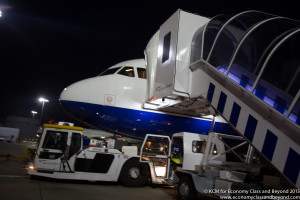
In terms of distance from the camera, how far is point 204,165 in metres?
7.20

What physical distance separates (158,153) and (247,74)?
541 centimetres

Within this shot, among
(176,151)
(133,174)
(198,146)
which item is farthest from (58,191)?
(176,151)

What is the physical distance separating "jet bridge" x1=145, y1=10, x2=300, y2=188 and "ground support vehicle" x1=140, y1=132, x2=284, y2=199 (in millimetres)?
1290

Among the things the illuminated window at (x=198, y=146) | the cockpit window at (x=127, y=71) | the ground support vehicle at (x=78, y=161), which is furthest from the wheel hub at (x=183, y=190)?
the cockpit window at (x=127, y=71)

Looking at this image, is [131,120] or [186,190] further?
[131,120]

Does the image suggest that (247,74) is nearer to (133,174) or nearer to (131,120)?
(133,174)

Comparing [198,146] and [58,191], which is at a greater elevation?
[198,146]

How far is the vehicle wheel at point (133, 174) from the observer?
9.34 m

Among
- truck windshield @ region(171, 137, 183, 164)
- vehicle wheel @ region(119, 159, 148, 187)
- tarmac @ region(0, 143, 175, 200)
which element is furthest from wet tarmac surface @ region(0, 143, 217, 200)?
truck windshield @ region(171, 137, 183, 164)

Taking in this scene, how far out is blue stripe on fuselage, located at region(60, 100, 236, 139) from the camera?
10328 mm

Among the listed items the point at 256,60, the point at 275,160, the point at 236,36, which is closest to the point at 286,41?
the point at 256,60

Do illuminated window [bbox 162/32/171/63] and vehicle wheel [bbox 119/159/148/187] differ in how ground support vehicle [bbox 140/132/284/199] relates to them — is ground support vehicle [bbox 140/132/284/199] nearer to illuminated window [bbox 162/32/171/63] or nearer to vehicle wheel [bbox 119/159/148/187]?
vehicle wheel [bbox 119/159/148/187]

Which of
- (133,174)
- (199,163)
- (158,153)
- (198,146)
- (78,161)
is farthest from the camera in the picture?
(158,153)

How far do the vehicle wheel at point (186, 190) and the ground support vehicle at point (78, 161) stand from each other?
184cm
